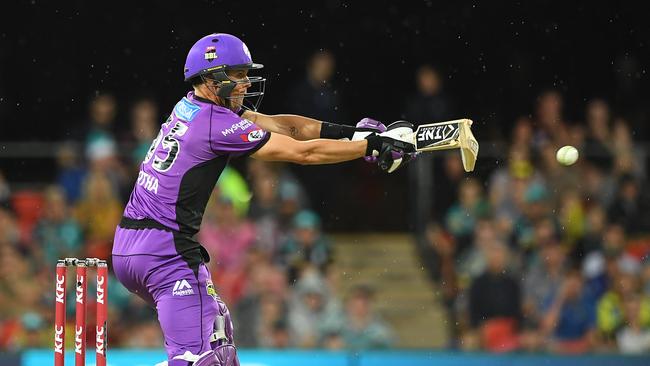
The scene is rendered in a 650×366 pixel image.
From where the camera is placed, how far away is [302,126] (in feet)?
22.1

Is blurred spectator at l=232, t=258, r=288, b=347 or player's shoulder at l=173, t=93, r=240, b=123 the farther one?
blurred spectator at l=232, t=258, r=288, b=347

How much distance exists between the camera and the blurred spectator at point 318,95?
1149 cm

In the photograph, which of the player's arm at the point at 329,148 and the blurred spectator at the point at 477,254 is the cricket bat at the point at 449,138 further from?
the blurred spectator at the point at 477,254

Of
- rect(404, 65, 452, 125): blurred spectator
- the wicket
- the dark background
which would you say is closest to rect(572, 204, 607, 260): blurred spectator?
the dark background

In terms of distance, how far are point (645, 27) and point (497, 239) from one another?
3.44 m

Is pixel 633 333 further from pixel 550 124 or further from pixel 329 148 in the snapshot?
pixel 329 148

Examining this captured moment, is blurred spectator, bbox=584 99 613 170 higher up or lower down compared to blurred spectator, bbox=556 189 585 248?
higher up

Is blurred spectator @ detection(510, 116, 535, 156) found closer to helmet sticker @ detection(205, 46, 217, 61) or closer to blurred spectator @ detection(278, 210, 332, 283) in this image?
blurred spectator @ detection(278, 210, 332, 283)

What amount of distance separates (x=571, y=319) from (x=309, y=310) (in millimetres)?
2264

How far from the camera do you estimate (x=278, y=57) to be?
12.7 metres

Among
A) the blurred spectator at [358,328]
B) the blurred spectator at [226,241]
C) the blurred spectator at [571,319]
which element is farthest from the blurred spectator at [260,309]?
the blurred spectator at [571,319]

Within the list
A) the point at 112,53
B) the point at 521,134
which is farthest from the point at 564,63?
the point at 112,53

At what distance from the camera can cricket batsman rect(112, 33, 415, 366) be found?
5.84 m

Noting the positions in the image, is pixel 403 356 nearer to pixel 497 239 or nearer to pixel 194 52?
pixel 497 239
